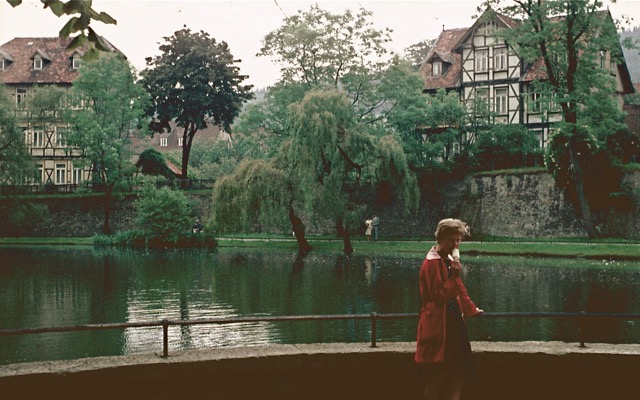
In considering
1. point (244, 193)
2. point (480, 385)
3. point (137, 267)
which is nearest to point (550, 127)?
point (244, 193)

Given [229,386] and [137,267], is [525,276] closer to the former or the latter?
[137,267]

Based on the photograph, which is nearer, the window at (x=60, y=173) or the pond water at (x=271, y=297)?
the pond water at (x=271, y=297)

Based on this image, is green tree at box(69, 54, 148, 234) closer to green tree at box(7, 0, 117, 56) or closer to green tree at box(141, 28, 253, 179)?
green tree at box(141, 28, 253, 179)

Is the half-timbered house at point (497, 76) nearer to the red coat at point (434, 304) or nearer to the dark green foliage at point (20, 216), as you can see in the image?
the dark green foliage at point (20, 216)

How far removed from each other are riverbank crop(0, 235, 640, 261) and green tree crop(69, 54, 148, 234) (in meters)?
4.93

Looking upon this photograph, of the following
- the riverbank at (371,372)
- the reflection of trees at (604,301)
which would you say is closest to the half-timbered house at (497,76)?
the reflection of trees at (604,301)

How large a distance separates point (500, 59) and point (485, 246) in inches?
662

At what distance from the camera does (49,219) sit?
174 feet

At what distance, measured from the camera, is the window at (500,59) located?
4675cm

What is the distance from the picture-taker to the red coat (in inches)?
199

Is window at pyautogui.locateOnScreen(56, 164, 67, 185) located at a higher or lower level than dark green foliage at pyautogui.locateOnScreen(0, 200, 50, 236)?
higher

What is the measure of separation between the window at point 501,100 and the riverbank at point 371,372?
42.0 meters

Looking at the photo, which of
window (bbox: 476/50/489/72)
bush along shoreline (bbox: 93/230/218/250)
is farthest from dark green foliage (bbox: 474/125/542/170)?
bush along shoreline (bbox: 93/230/218/250)

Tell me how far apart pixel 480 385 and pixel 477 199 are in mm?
36631
